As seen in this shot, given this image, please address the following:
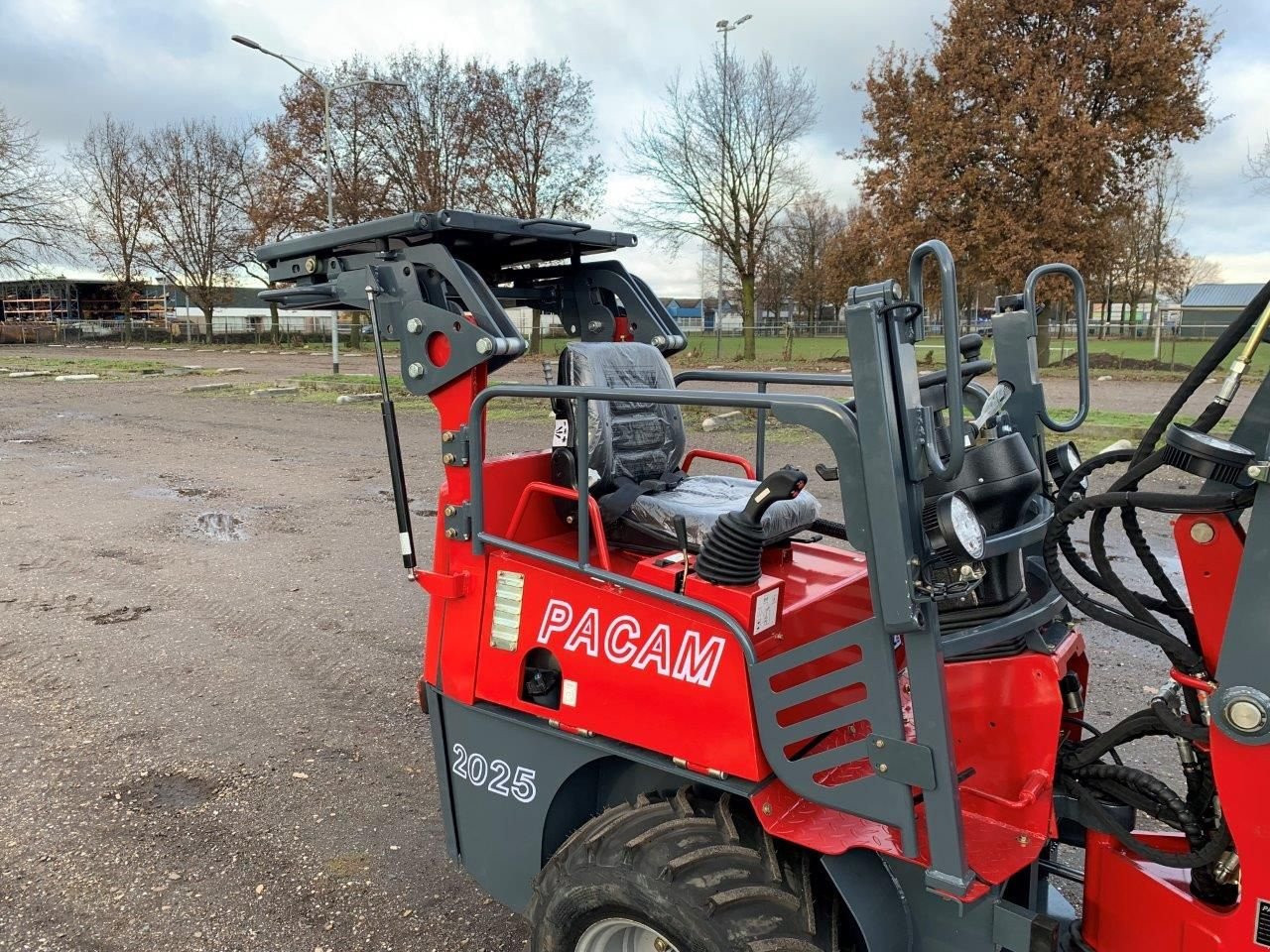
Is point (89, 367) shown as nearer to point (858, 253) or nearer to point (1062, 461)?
point (858, 253)

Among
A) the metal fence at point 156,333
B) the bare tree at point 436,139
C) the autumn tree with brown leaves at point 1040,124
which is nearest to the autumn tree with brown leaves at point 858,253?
the autumn tree with brown leaves at point 1040,124

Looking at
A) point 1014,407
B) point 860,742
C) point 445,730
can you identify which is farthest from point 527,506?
point 1014,407

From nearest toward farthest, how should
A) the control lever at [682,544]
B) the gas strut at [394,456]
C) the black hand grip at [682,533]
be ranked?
1. the control lever at [682,544]
2. the black hand grip at [682,533]
3. the gas strut at [394,456]

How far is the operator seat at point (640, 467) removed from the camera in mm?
2818

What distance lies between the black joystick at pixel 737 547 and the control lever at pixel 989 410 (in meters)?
0.48

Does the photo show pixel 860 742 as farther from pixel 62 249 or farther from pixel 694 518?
pixel 62 249

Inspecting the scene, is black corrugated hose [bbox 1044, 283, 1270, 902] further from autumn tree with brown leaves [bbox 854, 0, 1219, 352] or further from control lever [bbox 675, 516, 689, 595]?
autumn tree with brown leaves [bbox 854, 0, 1219, 352]

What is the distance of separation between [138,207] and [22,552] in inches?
2038

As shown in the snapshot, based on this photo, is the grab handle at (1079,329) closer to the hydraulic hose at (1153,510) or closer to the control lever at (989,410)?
the control lever at (989,410)

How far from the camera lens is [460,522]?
8.77 ft

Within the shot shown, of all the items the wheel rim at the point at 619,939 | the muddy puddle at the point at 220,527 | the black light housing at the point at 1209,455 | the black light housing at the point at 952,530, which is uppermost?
the black light housing at the point at 1209,455

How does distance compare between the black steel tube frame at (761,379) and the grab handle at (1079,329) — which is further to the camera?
the black steel tube frame at (761,379)

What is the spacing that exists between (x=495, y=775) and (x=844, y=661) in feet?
3.55

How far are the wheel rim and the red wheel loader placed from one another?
0.01 meters
